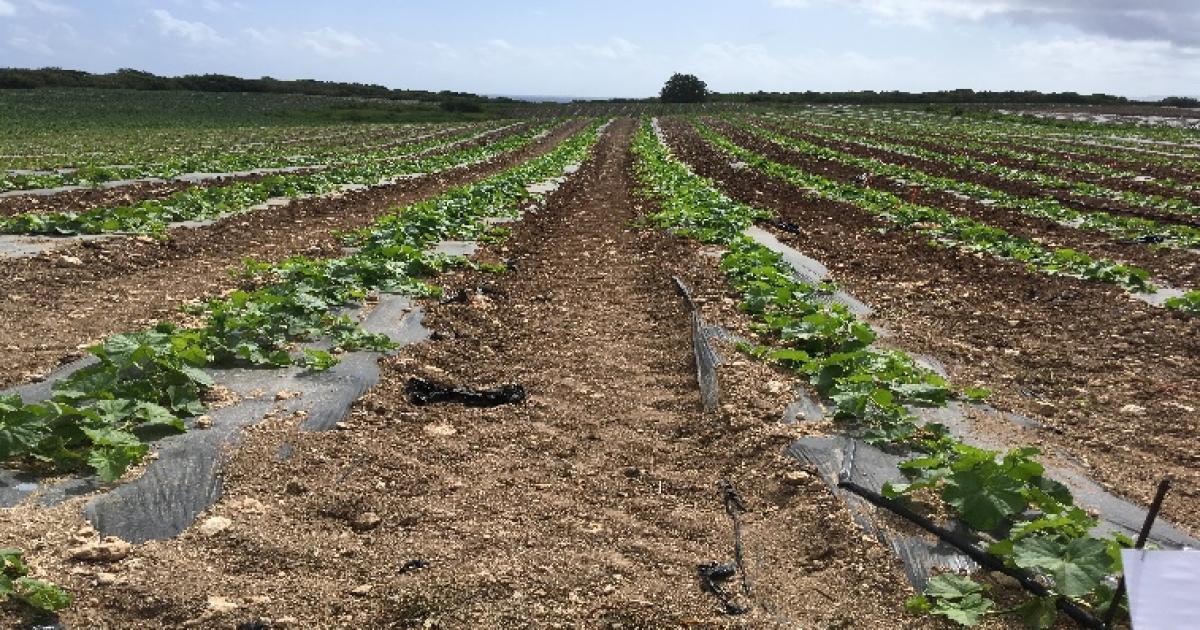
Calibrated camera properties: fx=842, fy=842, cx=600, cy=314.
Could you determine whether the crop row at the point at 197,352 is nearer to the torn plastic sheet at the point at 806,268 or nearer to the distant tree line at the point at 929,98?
the torn plastic sheet at the point at 806,268

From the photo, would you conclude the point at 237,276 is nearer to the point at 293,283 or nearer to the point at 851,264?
the point at 293,283

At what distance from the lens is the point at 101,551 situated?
336cm

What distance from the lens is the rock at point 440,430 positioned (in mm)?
5008

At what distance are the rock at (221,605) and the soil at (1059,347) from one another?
424 centimetres

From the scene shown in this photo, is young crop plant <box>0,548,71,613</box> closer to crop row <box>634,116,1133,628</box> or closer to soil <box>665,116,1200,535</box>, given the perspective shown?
crop row <box>634,116,1133,628</box>

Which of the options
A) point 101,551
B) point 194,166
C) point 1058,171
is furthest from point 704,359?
point 1058,171

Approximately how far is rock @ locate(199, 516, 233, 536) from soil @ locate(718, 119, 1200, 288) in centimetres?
987

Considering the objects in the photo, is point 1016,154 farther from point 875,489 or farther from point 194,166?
point 875,489

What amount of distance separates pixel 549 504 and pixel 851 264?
25.1 ft

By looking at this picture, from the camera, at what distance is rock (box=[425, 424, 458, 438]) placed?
5.01 meters

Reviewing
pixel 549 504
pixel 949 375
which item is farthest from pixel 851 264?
pixel 549 504

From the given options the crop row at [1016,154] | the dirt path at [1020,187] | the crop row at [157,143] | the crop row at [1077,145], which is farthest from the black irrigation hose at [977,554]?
the crop row at [1077,145]

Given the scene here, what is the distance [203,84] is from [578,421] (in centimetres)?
9632

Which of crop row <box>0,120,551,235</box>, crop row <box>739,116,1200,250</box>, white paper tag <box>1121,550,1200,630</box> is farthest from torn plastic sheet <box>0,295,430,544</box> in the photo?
crop row <box>739,116,1200,250</box>
